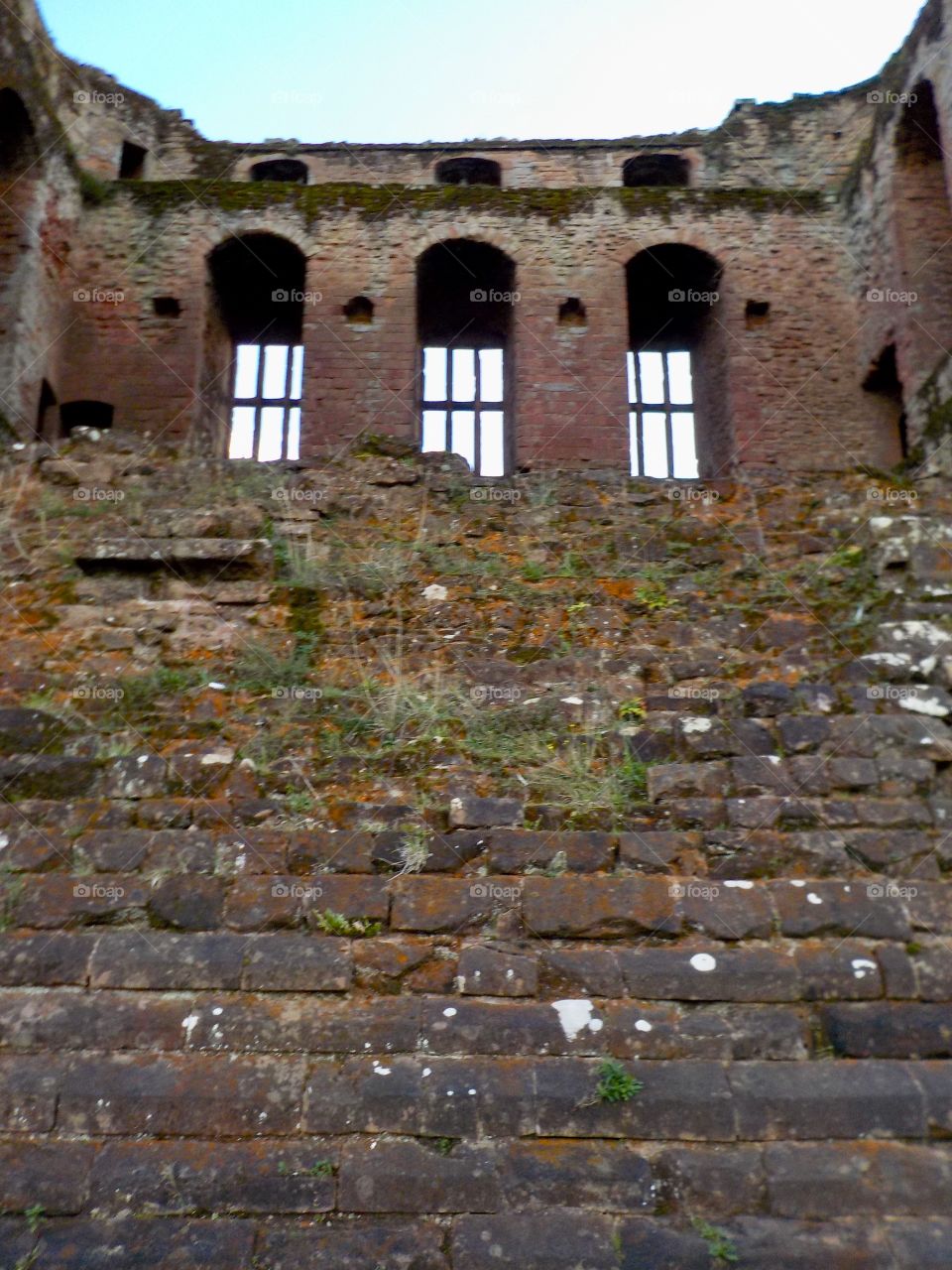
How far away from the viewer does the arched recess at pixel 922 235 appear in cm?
1077

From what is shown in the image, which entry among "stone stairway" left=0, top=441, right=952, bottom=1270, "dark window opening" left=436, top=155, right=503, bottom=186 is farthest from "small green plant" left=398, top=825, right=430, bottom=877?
"dark window opening" left=436, top=155, right=503, bottom=186

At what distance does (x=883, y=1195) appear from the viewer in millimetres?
2951

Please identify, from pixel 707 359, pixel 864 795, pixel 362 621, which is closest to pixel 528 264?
pixel 707 359

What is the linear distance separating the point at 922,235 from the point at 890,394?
1.87 meters

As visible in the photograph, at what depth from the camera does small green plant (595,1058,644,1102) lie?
3146mm

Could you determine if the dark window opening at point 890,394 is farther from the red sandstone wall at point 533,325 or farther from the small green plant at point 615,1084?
the small green plant at point 615,1084

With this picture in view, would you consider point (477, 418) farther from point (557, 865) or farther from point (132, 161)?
point (557, 865)

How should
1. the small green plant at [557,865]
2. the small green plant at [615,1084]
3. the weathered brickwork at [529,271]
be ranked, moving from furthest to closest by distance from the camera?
the weathered brickwork at [529,271] < the small green plant at [557,865] < the small green plant at [615,1084]

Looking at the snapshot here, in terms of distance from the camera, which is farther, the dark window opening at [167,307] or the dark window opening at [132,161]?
the dark window opening at [132,161]

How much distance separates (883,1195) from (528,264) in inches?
461

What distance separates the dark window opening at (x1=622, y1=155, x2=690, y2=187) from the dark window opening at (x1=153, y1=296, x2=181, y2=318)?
6825mm

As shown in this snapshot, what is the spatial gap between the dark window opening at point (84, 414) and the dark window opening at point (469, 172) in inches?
243

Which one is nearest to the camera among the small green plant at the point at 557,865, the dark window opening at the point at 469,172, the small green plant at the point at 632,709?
the small green plant at the point at 557,865

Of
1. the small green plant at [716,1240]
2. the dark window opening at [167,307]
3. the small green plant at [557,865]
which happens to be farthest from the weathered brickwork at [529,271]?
the small green plant at [716,1240]
